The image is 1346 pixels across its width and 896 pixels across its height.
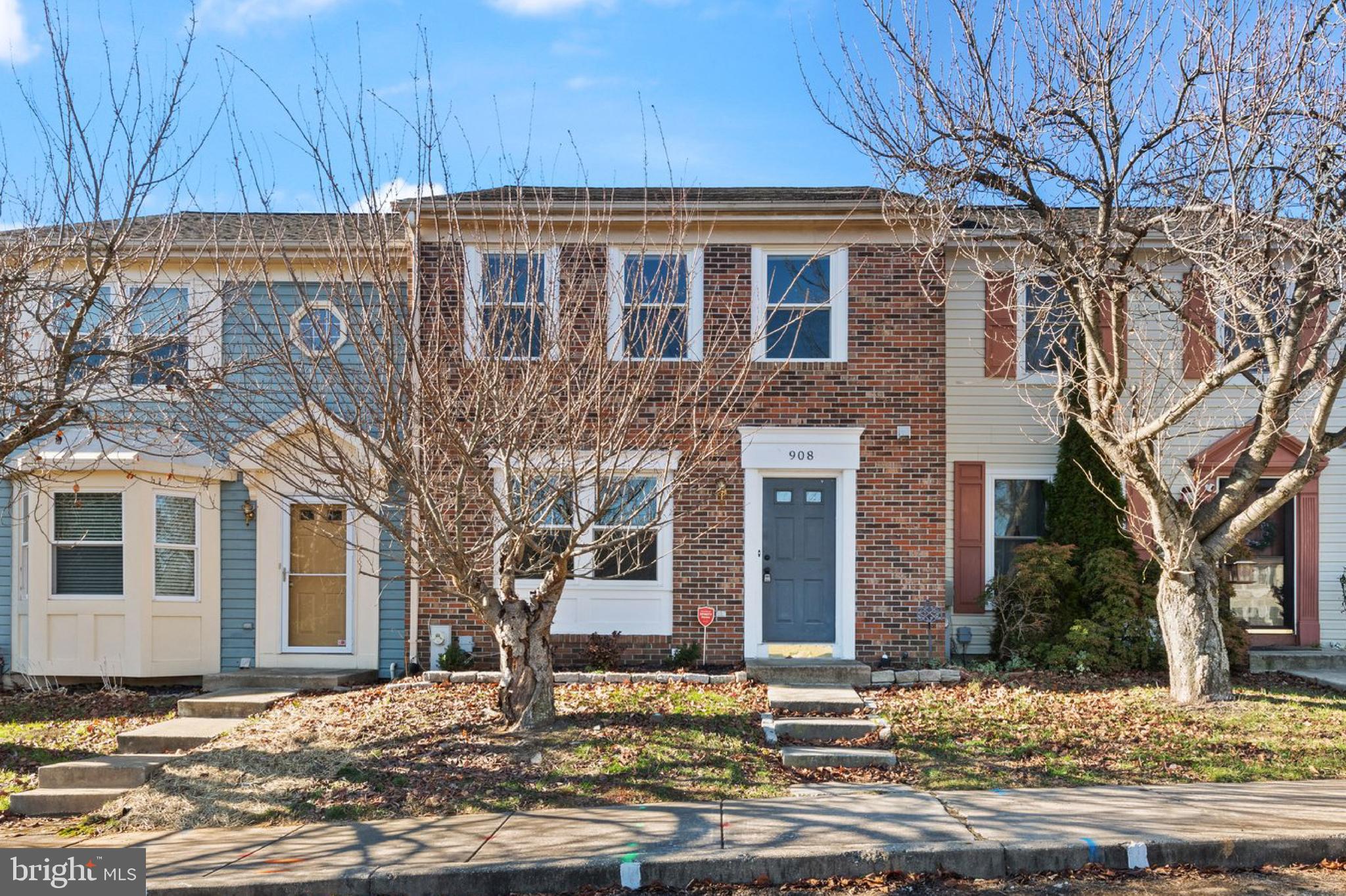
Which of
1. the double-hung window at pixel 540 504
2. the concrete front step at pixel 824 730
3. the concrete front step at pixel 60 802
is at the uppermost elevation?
the double-hung window at pixel 540 504

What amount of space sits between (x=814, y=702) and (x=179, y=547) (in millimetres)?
7811

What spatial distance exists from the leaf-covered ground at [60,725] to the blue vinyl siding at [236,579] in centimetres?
107

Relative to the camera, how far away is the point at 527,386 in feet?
24.3

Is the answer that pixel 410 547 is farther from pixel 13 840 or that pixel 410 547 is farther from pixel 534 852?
pixel 13 840

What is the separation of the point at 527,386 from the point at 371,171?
6.49ft

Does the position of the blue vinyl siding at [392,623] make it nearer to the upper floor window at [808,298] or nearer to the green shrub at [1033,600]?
the upper floor window at [808,298]

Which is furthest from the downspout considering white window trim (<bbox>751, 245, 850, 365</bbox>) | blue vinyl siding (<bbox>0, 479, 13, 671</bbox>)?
blue vinyl siding (<bbox>0, 479, 13, 671</bbox>)

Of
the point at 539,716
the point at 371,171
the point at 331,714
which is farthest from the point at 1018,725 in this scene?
the point at 371,171

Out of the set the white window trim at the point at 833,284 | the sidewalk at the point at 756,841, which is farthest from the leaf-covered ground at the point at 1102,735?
the white window trim at the point at 833,284

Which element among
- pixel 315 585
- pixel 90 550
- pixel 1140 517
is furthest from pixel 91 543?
pixel 1140 517

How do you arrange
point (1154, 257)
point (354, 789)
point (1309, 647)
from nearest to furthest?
point (354, 789) → point (1154, 257) → point (1309, 647)

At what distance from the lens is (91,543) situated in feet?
37.2

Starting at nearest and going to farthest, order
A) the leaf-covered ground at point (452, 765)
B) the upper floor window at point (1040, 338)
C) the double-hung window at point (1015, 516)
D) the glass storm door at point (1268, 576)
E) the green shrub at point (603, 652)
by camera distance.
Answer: the leaf-covered ground at point (452, 765) → the green shrub at point (603, 652) → the upper floor window at point (1040, 338) → the double-hung window at point (1015, 516) → the glass storm door at point (1268, 576)

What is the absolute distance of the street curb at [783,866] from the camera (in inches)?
222
